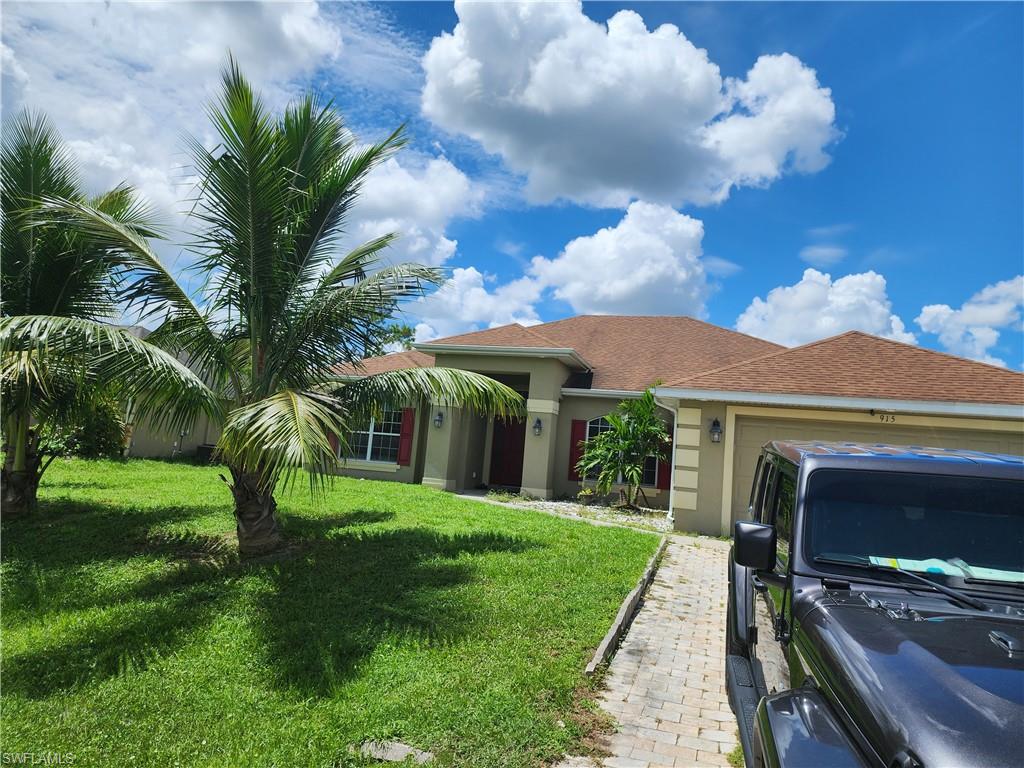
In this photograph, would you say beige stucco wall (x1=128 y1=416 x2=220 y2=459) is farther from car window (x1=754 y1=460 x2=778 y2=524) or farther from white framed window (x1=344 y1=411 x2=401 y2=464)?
car window (x1=754 y1=460 x2=778 y2=524)

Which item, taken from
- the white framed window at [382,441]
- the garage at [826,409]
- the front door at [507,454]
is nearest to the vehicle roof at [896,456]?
A: the garage at [826,409]

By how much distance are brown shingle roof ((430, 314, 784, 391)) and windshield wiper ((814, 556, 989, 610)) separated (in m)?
13.2

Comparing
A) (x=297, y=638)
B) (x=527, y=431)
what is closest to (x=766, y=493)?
(x=297, y=638)

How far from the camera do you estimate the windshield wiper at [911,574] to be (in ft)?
8.02

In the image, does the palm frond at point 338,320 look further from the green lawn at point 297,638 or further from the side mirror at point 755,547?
the side mirror at point 755,547

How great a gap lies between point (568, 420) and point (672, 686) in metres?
12.3

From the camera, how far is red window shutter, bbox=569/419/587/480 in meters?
16.8

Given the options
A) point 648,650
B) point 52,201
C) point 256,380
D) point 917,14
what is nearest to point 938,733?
point 648,650

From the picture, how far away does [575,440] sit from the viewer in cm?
1683

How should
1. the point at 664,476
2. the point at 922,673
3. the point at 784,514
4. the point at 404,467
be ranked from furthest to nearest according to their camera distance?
the point at 404,467 < the point at 664,476 < the point at 784,514 < the point at 922,673

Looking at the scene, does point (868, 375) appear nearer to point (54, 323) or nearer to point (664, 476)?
point (664, 476)

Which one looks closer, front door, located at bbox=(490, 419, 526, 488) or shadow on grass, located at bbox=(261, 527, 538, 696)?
shadow on grass, located at bbox=(261, 527, 538, 696)

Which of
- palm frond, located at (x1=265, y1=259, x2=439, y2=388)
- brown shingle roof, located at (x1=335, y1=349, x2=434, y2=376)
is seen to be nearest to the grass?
palm frond, located at (x1=265, y1=259, x2=439, y2=388)

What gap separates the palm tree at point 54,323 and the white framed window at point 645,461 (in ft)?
36.6
